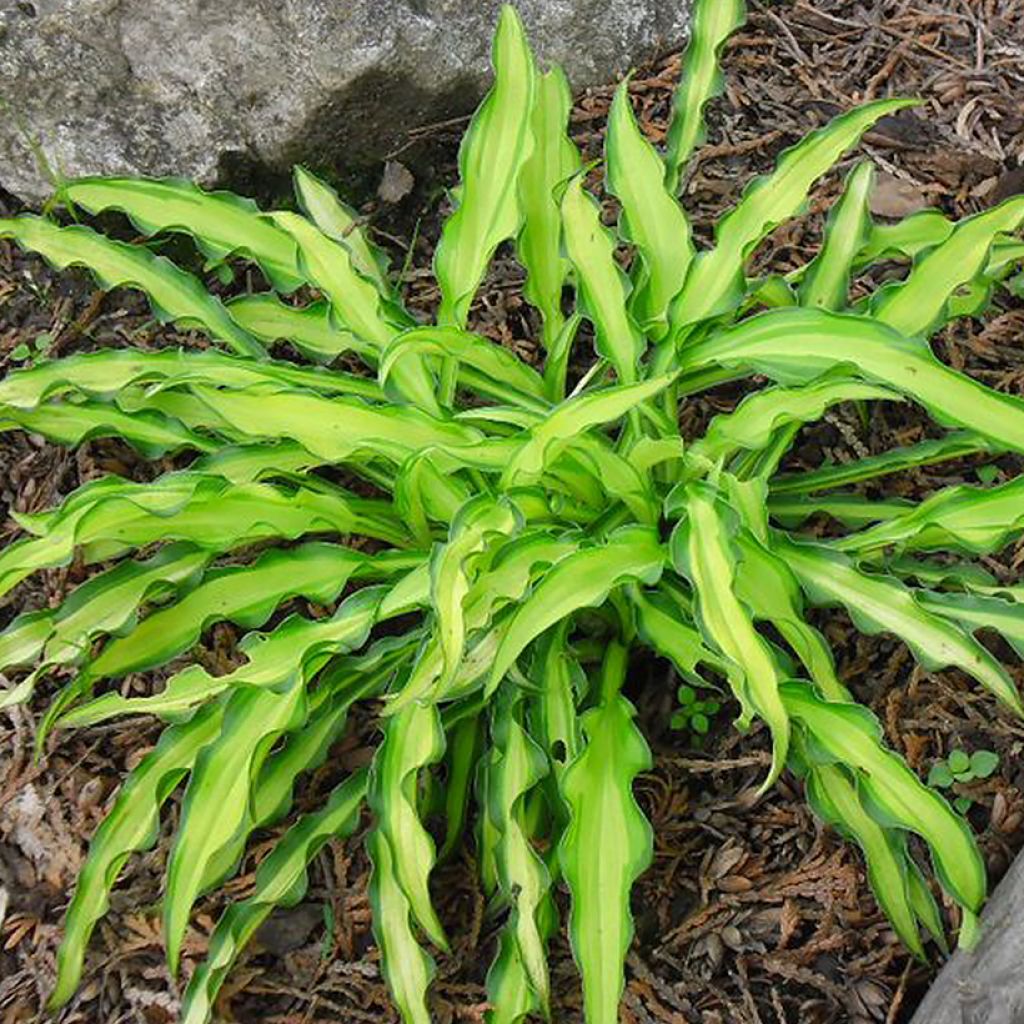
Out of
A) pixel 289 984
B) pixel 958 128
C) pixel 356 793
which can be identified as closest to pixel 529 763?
pixel 356 793

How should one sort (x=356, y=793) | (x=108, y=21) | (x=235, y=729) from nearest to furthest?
(x=235, y=729)
(x=356, y=793)
(x=108, y=21)

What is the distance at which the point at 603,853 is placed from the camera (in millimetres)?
1604

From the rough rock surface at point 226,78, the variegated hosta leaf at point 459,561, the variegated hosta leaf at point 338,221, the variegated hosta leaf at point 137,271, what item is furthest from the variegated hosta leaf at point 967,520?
the rough rock surface at point 226,78

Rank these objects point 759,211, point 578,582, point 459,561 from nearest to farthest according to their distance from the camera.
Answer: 1. point 459,561
2. point 578,582
3. point 759,211

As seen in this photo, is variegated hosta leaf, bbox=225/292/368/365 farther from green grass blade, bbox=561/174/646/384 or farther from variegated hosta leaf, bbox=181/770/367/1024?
variegated hosta leaf, bbox=181/770/367/1024

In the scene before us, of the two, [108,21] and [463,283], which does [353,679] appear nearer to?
[463,283]

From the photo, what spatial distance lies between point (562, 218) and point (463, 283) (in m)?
0.21

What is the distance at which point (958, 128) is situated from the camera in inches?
89.0

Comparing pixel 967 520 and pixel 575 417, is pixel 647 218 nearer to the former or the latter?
pixel 575 417

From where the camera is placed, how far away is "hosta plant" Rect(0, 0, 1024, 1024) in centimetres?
159

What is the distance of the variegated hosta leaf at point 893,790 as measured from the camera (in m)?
1.54

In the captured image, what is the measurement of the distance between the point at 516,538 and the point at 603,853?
38 cm

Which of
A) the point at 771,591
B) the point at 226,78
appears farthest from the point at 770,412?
the point at 226,78

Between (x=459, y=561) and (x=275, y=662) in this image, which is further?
(x=275, y=662)
